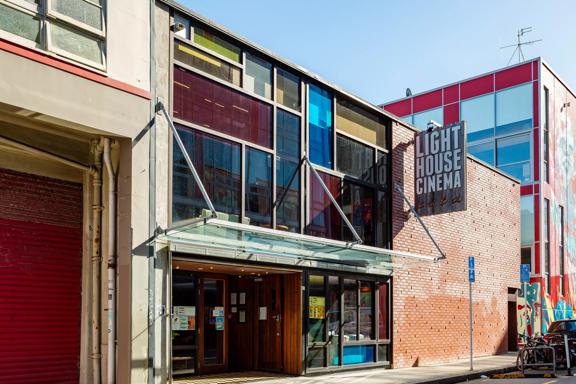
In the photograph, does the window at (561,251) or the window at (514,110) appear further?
the window at (561,251)

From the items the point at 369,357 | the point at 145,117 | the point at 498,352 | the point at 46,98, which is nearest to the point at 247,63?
the point at 145,117

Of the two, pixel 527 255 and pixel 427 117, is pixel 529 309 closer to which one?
pixel 527 255

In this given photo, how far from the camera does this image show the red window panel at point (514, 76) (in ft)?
103

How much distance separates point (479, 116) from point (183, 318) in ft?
79.4

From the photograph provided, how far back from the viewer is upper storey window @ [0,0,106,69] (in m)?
9.64

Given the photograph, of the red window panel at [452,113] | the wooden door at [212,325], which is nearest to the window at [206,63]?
Result: the wooden door at [212,325]

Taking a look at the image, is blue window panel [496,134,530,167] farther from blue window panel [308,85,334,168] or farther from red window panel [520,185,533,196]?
blue window panel [308,85,334,168]

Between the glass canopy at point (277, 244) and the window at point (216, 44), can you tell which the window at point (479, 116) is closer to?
the glass canopy at point (277, 244)

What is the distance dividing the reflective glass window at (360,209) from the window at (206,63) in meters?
4.51

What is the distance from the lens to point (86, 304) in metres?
11.2

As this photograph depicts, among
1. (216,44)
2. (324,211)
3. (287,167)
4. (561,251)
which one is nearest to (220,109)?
(216,44)

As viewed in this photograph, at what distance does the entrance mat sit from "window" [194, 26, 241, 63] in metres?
6.51

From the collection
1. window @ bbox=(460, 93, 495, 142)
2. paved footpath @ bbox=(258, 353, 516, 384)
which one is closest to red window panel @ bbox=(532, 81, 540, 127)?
window @ bbox=(460, 93, 495, 142)

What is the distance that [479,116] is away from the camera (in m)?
33.4
